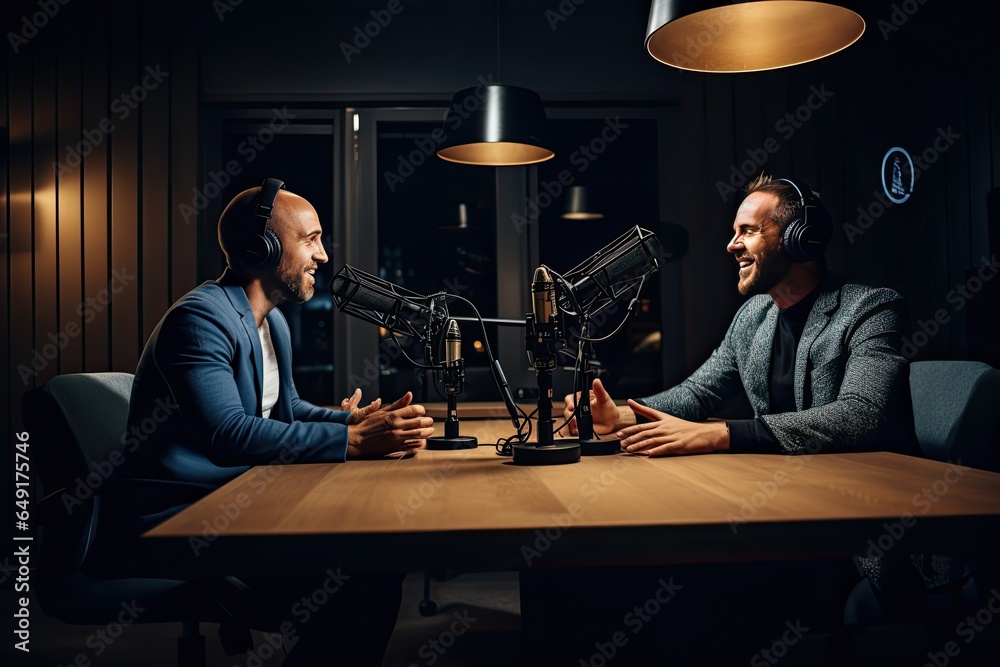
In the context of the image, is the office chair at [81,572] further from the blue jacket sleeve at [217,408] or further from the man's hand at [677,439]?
the man's hand at [677,439]

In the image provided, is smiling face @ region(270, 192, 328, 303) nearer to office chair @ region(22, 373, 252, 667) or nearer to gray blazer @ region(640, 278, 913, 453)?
office chair @ region(22, 373, 252, 667)

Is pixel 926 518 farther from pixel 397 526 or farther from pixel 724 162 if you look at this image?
pixel 724 162

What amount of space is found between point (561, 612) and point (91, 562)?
3.09 ft

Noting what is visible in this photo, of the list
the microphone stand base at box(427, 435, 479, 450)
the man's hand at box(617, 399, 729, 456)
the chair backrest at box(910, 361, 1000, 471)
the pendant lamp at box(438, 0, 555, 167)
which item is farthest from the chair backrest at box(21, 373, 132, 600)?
the chair backrest at box(910, 361, 1000, 471)

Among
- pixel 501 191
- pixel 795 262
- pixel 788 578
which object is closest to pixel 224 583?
pixel 788 578

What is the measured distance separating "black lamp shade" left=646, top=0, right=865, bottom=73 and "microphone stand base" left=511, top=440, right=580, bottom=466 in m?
0.82

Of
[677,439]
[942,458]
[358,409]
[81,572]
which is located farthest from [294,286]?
[942,458]

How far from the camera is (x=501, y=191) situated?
3.78m

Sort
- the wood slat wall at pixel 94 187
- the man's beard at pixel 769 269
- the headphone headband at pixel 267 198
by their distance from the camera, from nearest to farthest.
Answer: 1. the headphone headband at pixel 267 198
2. the man's beard at pixel 769 269
3. the wood slat wall at pixel 94 187

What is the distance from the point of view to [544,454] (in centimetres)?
139

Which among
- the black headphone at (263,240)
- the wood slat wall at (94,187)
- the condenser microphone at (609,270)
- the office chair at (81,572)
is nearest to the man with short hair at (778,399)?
the condenser microphone at (609,270)

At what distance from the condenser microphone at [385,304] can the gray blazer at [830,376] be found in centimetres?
71

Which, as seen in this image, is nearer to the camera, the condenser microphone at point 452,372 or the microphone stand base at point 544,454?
the microphone stand base at point 544,454

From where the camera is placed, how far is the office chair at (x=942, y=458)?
4.58 ft
